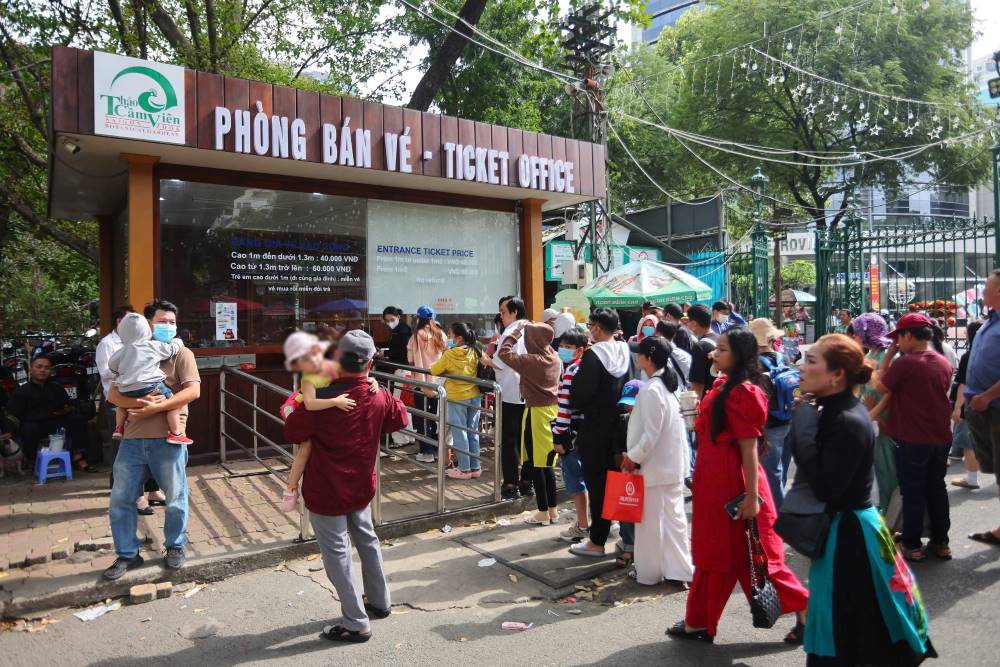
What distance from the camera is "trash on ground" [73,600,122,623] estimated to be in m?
4.15

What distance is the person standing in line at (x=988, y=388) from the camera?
16.0ft

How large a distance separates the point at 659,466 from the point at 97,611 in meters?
3.51

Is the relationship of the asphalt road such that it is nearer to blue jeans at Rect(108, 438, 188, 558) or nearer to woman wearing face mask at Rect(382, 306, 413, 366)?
blue jeans at Rect(108, 438, 188, 558)

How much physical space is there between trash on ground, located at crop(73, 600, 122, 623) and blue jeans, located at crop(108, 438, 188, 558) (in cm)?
33

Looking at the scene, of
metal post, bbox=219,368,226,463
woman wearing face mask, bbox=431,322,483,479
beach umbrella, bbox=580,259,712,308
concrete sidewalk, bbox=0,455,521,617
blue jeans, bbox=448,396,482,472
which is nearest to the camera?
concrete sidewalk, bbox=0,455,521,617

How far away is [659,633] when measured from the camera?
150 inches

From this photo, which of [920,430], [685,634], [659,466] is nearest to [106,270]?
[659,466]

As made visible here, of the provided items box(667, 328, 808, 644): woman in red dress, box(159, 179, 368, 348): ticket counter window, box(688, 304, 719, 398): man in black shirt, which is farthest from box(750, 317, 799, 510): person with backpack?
box(159, 179, 368, 348): ticket counter window

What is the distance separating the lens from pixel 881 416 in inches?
196

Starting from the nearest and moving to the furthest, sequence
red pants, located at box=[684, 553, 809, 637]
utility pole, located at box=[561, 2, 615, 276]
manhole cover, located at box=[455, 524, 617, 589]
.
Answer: red pants, located at box=[684, 553, 809, 637] < manhole cover, located at box=[455, 524, 617, 589] < utility pole, located at box=[561, 2, 615, 276]

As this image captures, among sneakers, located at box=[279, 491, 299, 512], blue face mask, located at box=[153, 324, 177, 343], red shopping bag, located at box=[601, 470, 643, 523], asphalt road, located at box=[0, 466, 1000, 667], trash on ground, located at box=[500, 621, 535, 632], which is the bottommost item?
trash on ground, located at box=[500, 621, 535, 632]

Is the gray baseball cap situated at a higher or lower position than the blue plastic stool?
higher

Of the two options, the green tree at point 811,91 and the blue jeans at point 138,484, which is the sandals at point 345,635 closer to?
the blue jeans at point 138,484

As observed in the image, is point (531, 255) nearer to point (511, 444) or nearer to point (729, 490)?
point (511, 444)
